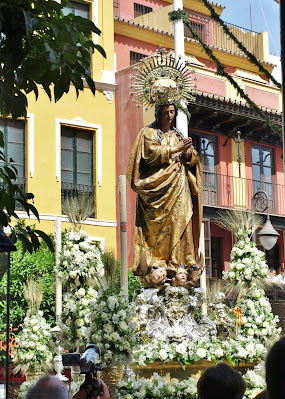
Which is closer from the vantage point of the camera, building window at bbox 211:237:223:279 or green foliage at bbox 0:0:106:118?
green foliage at bbox 0:0:106:118

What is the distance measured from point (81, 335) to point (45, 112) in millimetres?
13020

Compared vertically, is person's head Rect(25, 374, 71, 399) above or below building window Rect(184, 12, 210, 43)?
below

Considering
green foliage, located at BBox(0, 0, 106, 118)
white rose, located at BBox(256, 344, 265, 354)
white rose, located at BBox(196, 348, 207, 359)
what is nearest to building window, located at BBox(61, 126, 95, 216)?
white rose, located at BBox(256, 344, 265, 354)

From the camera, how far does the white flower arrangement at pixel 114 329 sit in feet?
22.1

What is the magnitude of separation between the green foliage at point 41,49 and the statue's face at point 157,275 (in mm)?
3972

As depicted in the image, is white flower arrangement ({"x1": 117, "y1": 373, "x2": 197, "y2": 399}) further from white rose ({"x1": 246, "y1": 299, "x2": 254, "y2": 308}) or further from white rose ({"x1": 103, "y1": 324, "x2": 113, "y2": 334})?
white rose ({"x1": 246, "y1": 299, "x2": 254, "y2": 308})

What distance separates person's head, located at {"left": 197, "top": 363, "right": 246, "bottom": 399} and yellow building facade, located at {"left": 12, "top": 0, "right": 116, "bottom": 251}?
1655 cm

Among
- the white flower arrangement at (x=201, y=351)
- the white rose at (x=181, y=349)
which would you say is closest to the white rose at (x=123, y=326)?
the white flower arrangement at (x=201, y=351)

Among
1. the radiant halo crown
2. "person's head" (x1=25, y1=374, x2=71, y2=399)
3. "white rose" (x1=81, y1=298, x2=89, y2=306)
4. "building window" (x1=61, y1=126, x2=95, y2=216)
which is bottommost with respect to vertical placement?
"person's head" (x1=25, y1=374, x2=71, y2=399)

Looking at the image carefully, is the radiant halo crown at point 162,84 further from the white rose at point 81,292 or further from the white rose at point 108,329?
the white rose at point 108,329

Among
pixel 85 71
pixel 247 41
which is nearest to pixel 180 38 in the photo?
pixel 85 71

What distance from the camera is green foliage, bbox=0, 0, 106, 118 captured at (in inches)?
153

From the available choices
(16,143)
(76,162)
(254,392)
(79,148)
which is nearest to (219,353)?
(254,392)

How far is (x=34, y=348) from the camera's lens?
962 cm
